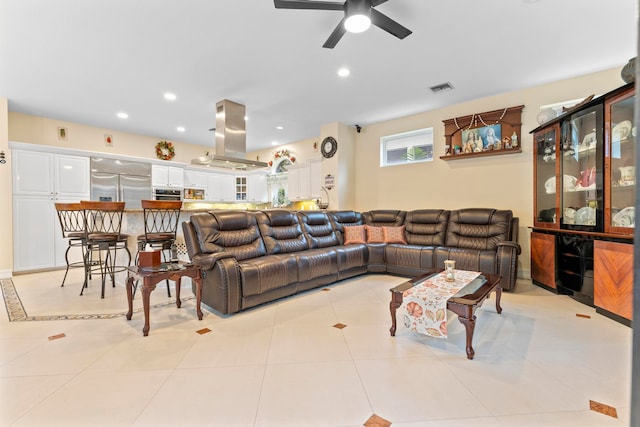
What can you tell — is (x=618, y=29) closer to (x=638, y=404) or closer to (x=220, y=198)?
(x=638, y=404)

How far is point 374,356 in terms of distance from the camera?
2.18 meters

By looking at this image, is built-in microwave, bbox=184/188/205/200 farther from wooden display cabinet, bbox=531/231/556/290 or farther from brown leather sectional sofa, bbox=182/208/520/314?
wooden display cabinet, bbox=531/231/556/290

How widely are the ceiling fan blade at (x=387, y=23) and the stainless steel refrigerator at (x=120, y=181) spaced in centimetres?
589

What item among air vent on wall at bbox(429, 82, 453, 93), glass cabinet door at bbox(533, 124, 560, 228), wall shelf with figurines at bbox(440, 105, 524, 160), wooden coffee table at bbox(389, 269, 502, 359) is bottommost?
wooden coffee table at bbox(389, 269, 502, 359)

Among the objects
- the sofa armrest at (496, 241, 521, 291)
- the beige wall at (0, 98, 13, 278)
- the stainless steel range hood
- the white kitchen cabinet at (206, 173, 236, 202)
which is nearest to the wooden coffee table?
the sofa armrest at (496, 241, 521, 291)

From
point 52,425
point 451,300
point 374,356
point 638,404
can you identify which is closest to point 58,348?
point 52,425

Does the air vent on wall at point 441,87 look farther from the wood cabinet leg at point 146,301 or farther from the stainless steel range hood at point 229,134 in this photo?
the wood cabinet leg at point 146,301

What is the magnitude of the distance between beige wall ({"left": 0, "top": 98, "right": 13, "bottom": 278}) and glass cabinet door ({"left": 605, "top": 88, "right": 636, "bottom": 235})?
26.2 feet

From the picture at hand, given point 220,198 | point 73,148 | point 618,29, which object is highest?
point 618,29

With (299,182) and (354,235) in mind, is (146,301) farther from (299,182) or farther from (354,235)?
(299,182)

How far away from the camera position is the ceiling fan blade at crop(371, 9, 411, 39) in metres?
2.38

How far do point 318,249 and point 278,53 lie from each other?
2542 mm

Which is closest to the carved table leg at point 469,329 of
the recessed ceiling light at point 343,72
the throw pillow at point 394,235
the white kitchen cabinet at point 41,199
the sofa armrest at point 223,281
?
the sofa armrest at point 223,281

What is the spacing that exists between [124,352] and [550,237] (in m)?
4.69
